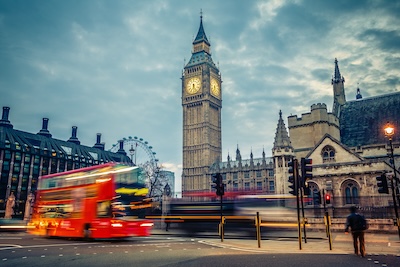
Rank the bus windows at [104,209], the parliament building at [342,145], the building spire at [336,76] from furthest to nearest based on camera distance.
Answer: the building spire at [336,76]
the parliament building at [342,145]
the bus windows at [104,209]

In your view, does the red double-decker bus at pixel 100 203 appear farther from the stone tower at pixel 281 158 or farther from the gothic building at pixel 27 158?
the gothic building at pixel 27 158

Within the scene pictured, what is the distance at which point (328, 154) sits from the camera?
34250 millimetres

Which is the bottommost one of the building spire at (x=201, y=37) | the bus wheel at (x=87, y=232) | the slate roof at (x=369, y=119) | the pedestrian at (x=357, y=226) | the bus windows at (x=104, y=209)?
the bus wheel at (x=87, y=232)

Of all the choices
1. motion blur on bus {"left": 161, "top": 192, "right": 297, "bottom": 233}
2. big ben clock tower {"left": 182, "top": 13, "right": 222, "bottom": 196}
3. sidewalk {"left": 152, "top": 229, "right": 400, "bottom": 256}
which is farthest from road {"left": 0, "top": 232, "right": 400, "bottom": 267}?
big ben clock tower {"left": 182, "top": 13, "right": 222, "bottom": 196}

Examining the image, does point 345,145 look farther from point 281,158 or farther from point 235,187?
point 235,187

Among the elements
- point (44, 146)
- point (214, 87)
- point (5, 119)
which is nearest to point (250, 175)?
point (214, 87)

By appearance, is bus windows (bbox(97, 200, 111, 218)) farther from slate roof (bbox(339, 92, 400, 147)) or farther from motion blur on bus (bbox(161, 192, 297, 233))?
slate roof (bbox(339, 92, 400, 147))

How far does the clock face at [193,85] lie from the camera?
107m

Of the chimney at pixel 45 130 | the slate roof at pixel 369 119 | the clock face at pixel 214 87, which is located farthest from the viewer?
the clock face at pixel 214 87

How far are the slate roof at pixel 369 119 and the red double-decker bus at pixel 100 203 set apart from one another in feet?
106

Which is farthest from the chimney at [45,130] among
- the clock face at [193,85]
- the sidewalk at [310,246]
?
the sidewalk at [310,246]

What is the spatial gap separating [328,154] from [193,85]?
3047 inches

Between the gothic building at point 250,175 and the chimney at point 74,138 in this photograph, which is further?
the chimney at point 74,138

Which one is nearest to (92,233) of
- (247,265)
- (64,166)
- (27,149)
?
(247,265)
